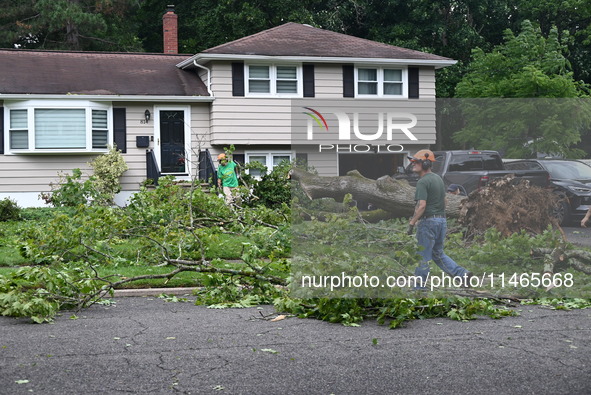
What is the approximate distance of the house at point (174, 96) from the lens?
79.6 feet

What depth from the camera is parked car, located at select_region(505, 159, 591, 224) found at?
752 cm

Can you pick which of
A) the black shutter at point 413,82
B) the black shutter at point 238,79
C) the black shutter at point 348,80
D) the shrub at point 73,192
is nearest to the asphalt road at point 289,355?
the shrub at point 73,192

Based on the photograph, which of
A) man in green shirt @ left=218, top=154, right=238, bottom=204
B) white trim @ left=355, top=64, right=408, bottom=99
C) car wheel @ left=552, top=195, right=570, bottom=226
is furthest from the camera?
white trim @ left=355, top=64, right=408, bottom=99

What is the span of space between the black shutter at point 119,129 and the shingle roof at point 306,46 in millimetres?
3419

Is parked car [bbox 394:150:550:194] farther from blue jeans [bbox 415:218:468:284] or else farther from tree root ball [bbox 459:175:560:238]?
blue jeans [bbox 415:218:468:284]

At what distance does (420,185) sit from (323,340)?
1.90 m

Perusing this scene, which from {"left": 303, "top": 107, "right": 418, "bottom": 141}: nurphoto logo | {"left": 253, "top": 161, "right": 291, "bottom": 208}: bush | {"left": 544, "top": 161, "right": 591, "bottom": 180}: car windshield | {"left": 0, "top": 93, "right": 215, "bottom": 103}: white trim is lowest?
{"left": 253, "top": 161, "right": 291, "bottom": 208}: bush

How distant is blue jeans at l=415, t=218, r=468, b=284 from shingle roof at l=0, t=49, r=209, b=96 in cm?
→ 1881

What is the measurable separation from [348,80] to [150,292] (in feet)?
55.7

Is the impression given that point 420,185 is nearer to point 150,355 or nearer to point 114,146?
point 150,355

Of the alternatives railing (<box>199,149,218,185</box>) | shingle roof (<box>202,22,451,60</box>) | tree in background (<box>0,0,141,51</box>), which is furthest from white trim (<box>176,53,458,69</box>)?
tree in background (<box>0,0,141,51</box>)

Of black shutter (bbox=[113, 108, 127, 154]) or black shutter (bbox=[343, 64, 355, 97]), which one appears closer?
black shutter (bbox=[113, 108, 127, 154])

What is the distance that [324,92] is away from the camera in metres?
26.8

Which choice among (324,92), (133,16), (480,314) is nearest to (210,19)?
(133,16)
